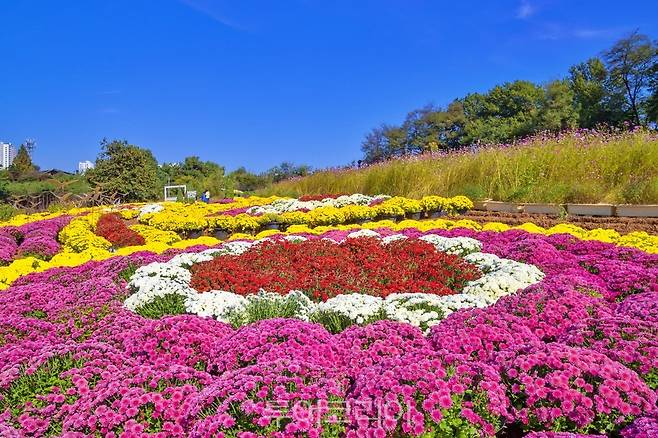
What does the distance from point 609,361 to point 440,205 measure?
9.59 m

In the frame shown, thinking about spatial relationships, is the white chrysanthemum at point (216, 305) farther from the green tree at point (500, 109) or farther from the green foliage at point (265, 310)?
the green tree at point (500, 109)

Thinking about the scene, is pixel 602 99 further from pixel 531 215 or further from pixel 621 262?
pixel 621 262

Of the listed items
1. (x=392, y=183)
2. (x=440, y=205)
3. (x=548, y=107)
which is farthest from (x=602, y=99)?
(x=440, y=205)

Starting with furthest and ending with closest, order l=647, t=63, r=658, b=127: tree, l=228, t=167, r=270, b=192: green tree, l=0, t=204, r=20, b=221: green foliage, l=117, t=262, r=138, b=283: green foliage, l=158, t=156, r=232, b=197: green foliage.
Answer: l=158, t=156, r=232, b=197: green foliage < l=228, t=167, r=270, b=192: green tree < l=647, t=63, r=658, b=127: tree < l=0, t=204, r=20, b=221: green foliage < l=117, t=262, r=138, b=283: green foliage

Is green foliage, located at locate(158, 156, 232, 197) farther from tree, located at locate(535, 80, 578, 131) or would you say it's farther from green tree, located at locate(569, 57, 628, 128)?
green tree, located at locate(569, 57, 628, 128)

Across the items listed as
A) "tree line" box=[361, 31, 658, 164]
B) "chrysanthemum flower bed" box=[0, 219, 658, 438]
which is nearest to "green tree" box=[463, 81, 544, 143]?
"tree line" box=[361, 31, 658, 164]

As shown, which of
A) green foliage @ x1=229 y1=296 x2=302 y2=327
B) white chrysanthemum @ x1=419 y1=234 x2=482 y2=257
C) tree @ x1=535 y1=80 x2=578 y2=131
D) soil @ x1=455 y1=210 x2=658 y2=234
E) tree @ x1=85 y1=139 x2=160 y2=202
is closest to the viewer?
green foliage @ x1=229 y1=296 x2=302 y2=327

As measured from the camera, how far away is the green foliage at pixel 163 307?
4484 millimetres

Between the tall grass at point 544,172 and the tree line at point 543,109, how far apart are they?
40.9ft

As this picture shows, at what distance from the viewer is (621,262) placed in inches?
195

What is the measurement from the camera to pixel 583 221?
30.6 ft

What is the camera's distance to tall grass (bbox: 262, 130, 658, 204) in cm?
1050

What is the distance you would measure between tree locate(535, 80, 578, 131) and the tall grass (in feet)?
92.4

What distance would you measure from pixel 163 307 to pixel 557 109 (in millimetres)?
44317
